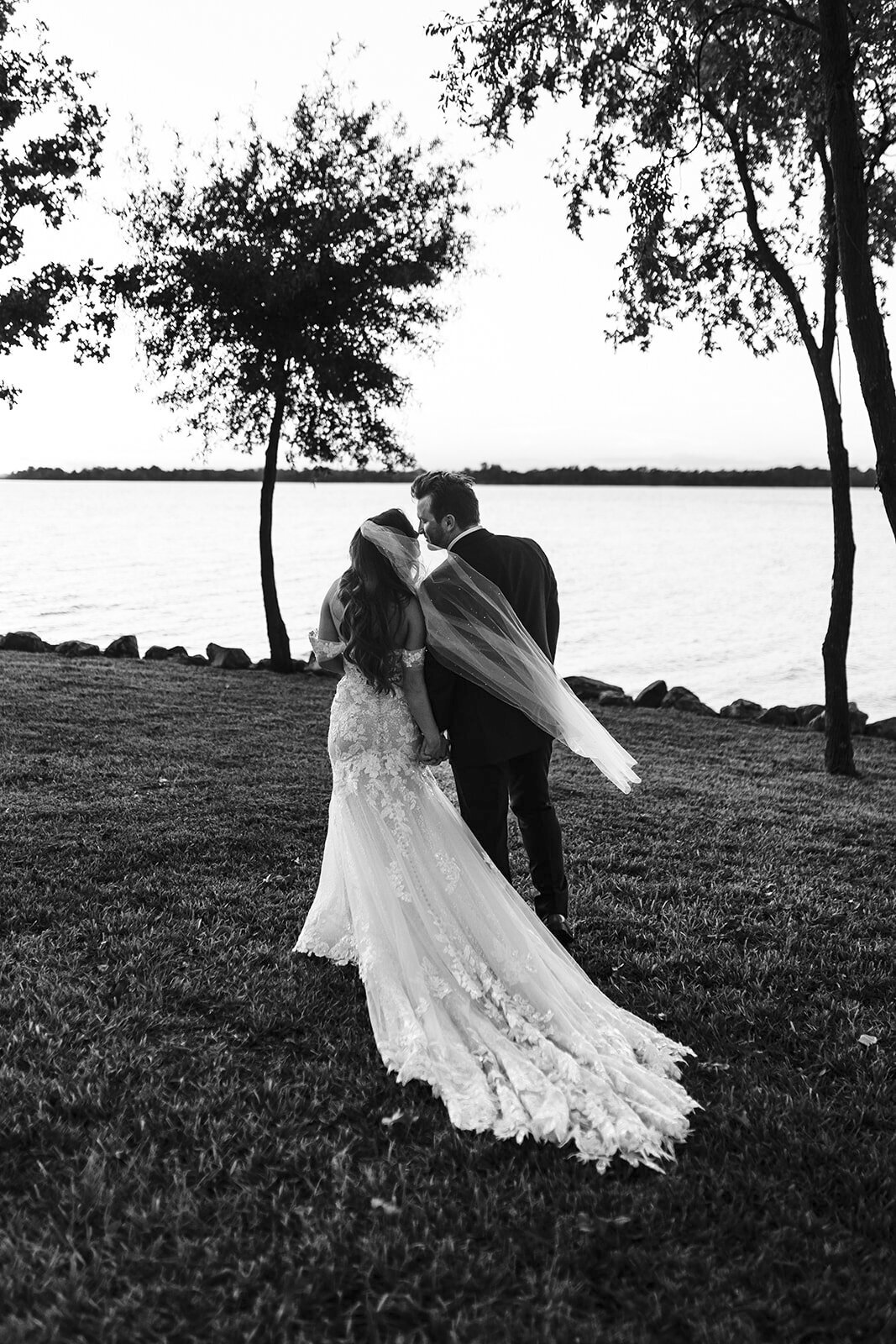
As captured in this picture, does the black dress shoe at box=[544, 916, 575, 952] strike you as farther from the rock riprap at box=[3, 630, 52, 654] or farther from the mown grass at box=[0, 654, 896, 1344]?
the rock riprap at box=[3, 630, 52, 654]

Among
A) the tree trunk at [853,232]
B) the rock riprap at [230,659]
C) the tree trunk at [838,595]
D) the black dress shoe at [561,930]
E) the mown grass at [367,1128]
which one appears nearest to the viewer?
the mown grass at [367,1128]

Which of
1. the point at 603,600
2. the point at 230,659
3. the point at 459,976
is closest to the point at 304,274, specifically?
the point at 230,659

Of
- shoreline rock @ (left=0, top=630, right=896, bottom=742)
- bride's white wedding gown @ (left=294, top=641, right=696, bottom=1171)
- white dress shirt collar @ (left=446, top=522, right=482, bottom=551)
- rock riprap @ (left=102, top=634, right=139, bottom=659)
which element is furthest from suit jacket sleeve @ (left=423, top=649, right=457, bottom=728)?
rock riprap @ (left=102, top=634, right=139, bottom=659)

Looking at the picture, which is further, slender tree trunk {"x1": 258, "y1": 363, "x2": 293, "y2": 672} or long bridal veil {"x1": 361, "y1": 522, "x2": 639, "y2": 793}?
slender tree trunk {"x1": 258, "y1": 363, "x2": 293, "y2": 672}

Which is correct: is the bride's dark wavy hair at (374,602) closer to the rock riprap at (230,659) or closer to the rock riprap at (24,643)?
the rock riprap at (230,659)

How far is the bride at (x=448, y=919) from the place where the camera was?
12.4ft

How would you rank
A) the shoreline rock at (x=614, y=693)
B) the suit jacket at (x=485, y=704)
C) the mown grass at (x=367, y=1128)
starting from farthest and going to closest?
the shoreline rock at (x=614, y=693)
the suit jacket at (x=485, y=704)
the mown grass at (x=367, y=1128)

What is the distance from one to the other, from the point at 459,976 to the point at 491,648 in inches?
67.1

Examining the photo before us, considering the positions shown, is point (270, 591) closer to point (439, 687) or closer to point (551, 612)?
point (551, 612)

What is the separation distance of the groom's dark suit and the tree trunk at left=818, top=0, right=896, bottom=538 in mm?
2379

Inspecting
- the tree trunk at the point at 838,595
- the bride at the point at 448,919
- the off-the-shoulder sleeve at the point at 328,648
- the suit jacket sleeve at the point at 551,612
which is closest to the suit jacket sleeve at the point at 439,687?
the bride at the point at 448,919

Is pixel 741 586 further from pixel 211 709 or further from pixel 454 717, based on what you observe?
pixel 454 717

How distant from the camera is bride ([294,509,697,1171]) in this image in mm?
3789

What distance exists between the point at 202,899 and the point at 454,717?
7.06ft
